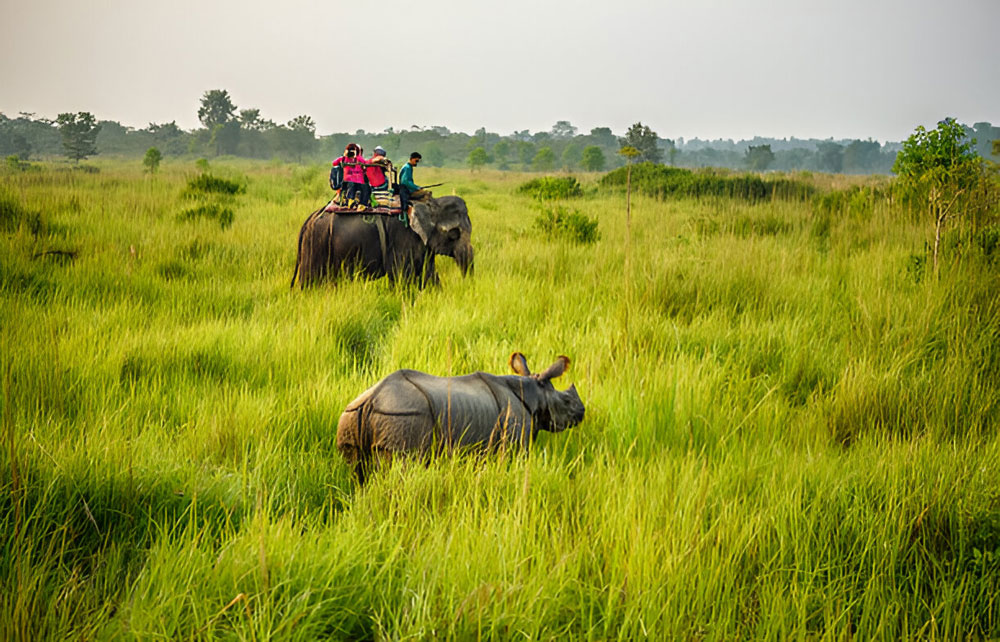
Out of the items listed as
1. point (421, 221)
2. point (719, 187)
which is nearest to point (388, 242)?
point (421, 221)

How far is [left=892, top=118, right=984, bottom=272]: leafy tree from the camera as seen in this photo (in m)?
5.54

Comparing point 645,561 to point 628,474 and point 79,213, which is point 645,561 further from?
point 79,213

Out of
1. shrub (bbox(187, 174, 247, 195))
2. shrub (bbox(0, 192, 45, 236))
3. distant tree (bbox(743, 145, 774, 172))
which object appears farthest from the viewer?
distant tree (bbox(743, 145, 774, 172))

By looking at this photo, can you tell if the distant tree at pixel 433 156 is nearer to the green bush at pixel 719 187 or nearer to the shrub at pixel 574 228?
the green bush at pixel 719 187

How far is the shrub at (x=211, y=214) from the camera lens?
9.57 metres

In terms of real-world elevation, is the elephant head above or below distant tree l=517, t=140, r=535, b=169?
below

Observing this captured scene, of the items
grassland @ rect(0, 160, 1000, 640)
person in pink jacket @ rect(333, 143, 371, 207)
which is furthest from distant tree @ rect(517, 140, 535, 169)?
grassland @ rect(0, 160, 1000, 640)

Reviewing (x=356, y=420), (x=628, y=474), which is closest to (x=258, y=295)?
(x=356, y=420)

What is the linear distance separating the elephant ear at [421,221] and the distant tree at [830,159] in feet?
490

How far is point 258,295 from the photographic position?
5539 millimetres

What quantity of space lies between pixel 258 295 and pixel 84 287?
136cm

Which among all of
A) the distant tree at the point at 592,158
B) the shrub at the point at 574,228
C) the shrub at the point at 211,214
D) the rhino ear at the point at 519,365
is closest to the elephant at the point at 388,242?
the shrub at the point at 574,228

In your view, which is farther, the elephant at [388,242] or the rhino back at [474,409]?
the elephant at [388,242]

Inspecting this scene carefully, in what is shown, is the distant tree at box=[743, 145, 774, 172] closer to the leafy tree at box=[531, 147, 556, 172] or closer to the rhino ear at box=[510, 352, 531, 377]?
the leafy tree at box=[531, 147, 556, 172]
